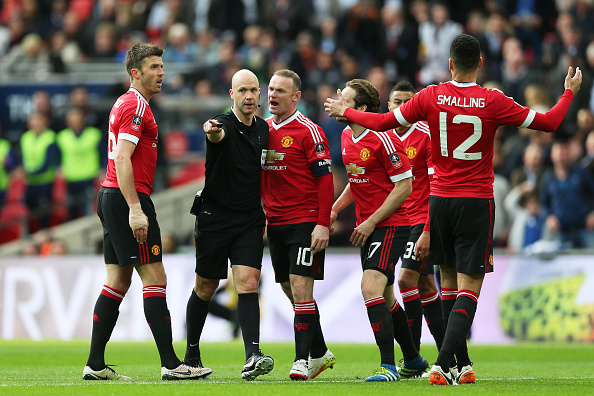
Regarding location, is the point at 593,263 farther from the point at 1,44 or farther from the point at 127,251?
the point at 1,44

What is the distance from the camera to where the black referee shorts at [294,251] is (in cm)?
830

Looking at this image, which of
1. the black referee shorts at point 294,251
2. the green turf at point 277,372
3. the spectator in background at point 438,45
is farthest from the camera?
the spectator in background at point 438,45

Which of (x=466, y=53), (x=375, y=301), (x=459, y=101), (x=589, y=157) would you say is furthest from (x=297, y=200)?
(x=589, y=157)

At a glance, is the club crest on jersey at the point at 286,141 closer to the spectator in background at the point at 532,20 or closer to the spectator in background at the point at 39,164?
the spectator in background at the point at 39,164

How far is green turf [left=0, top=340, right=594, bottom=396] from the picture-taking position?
7125 millimetres

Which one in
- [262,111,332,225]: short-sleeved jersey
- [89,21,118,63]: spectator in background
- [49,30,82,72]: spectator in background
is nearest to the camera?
[262,111,332,225]: short-sleeved jersey

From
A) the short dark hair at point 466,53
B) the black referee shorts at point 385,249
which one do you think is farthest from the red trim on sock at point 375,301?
the short dark hair at point 466,53

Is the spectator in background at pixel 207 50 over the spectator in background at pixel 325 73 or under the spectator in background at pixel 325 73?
over

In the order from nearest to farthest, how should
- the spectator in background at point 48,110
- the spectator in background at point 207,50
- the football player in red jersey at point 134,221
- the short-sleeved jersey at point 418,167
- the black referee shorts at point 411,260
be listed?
the football player in red jersey at point 134,221 → the black referee shorts at point 411,260 → the short-sleeved jersey at point 418,167 → the spectator in background at point 48,110 → the spectator in background at point 207,50

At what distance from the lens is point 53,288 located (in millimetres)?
15250

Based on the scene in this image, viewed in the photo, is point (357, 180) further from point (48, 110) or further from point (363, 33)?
point (363, 33)

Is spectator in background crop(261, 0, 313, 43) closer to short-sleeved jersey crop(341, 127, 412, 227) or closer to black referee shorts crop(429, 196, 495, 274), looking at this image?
short-sleeved jersey crop(341, 127, 412, 227)

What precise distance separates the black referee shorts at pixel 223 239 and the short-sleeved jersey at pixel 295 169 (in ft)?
0.88

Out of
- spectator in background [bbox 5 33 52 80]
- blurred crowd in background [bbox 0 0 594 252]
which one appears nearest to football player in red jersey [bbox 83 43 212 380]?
blurred crowd in background [bbox 0 0 594 252]
